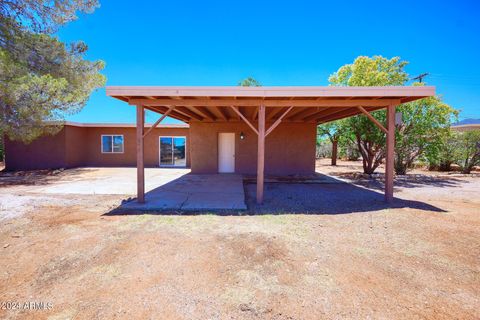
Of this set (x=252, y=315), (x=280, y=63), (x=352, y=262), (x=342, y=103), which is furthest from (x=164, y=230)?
(x=280, y=63)

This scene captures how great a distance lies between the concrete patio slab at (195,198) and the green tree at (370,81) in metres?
6.19

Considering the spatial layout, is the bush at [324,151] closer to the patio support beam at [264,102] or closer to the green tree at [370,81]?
the green tree at [370,81]

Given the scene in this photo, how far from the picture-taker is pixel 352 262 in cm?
297

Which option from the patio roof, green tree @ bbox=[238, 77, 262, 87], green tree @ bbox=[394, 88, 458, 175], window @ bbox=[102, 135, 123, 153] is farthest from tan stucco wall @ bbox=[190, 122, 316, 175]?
green tree @ bbox=[238, 77, 262, 87]

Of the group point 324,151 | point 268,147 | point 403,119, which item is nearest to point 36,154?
point 268,147

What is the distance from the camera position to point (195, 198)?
6.30 m

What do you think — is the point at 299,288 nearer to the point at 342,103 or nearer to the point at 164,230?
the point at 164,230

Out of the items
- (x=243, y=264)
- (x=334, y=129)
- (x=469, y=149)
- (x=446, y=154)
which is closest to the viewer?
(x=243, y=264)

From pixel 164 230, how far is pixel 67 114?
8499mm

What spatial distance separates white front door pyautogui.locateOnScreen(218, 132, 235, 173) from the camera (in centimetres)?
1101

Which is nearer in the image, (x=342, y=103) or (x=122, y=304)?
(x=122, y=304)

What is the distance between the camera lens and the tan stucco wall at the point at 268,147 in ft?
35.4

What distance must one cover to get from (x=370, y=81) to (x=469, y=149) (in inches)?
269

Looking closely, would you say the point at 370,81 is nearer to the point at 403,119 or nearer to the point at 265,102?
the point at 403,119
